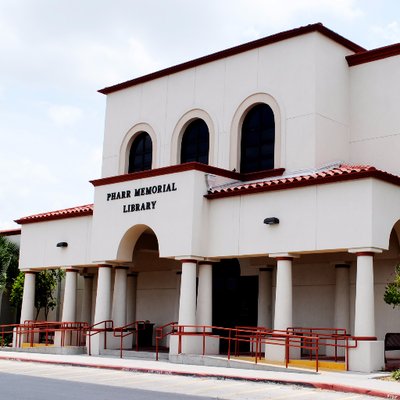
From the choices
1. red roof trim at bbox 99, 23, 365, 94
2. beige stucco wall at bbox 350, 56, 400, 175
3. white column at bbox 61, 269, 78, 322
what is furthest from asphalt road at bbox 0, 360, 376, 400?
red roof trim at bbox 99, 23, 365, 94

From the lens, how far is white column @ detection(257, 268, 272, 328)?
25.6 meters

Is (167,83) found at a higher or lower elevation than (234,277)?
higher

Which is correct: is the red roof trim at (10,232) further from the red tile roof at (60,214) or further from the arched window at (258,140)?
the arched window at (258,140)

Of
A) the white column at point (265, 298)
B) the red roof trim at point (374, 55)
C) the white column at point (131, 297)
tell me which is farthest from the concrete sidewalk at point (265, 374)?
the red roof trim at point (374, 55)

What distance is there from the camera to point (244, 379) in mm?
17688

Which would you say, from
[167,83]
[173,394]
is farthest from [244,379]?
[167,83]

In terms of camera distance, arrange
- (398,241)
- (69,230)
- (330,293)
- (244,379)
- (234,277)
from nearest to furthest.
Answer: (244,379)
(398,241)
(330,293)
(234,277)
(69,230)

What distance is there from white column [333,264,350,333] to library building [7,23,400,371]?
0.19 feet

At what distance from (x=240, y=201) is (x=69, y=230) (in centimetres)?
875

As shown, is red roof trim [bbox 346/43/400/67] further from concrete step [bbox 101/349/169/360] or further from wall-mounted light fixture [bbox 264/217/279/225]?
concrete step [bbox 101/349/169/360]

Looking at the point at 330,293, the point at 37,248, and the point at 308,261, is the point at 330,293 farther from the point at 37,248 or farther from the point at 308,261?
the point at 37,248

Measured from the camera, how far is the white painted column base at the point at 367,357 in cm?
1927

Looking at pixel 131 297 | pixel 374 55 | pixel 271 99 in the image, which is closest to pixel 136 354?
pixel 131 297

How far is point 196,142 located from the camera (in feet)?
92.6
